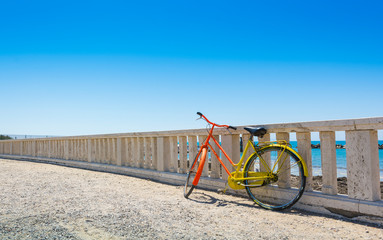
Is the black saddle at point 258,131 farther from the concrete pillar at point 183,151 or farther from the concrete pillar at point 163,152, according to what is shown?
the concrete pillar at point 163,152

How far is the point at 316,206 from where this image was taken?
4.39 meters

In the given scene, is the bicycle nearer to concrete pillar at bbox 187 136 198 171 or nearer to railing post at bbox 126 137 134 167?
concrete pillar at bbox 187 136 198 171

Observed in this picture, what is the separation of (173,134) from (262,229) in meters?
3.87

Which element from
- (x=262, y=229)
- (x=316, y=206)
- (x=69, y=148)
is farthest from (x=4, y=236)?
(x=69, y=148)

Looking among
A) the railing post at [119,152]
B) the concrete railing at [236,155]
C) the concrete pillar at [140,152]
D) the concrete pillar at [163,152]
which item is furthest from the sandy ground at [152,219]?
the railing post at [119,152]

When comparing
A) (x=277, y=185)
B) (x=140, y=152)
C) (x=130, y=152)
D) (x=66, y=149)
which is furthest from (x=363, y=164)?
(x=66, y=149)

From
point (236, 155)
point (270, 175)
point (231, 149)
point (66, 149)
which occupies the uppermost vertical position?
point (231, 149)

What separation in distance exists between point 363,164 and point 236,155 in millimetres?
2287

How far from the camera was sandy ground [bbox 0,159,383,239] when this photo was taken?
343cm

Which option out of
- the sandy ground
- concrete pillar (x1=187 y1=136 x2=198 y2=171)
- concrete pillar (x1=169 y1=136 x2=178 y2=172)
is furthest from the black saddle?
concrete pillar (x1=169 y1=136 x2=178 y2=172)

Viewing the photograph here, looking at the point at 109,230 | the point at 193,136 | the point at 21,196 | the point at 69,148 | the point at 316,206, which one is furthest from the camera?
the point at 69,148

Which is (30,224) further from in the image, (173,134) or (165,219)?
(173,134)

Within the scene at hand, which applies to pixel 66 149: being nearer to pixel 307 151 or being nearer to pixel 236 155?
pixel 236 155

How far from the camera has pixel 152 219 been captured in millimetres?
4023
